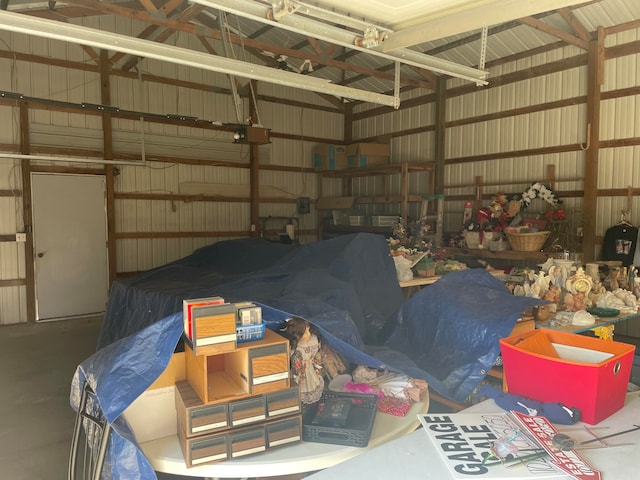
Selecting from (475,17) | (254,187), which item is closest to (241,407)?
(475,17)

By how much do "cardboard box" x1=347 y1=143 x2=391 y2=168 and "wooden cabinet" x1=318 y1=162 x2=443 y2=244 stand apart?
205mm

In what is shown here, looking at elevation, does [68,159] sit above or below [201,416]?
above

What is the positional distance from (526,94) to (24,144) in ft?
24.2

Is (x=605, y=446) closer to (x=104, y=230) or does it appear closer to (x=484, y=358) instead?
(x=484, y=358)

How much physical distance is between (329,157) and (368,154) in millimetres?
831

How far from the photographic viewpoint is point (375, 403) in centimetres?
193

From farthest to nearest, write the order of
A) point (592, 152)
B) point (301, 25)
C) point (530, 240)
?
point (530, 240) → point (592, 152) → point (301, 25)

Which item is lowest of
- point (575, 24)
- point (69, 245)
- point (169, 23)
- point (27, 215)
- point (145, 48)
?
point (69, 245)

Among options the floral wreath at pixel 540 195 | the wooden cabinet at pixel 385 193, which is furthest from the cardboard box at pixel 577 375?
the wooden cabinet at pixel 385 193

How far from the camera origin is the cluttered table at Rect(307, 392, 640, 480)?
126 centimetres

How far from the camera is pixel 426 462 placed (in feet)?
4.34

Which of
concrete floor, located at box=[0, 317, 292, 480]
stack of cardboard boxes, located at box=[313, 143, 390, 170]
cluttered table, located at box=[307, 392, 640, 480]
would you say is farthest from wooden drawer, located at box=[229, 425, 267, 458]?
stack of cardboard boxes, located at box=[313, 143, 390, 170]

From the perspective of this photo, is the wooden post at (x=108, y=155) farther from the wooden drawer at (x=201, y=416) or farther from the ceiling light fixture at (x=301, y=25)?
the wooden drawer at (x=201, y=416)

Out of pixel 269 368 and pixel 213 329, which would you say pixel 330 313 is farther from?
pixel 213 329
